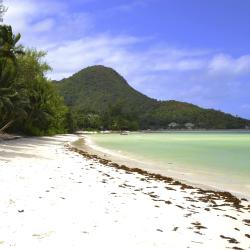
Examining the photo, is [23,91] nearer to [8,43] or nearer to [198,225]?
[8,43]

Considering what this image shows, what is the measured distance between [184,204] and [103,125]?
187m

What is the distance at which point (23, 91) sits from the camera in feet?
172

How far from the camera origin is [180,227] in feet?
27.6

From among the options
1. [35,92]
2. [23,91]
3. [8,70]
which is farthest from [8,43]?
[35,92]

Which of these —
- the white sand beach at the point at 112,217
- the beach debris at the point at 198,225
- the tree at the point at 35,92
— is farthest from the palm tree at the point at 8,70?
the beach debris at the point at 198,225

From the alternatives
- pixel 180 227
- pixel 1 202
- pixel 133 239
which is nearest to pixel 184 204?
pixel 180 227

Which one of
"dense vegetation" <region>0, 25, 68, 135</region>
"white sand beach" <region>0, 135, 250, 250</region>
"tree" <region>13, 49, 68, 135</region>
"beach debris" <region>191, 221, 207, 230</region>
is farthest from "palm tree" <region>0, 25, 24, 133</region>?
"beach debris" <region>191, 221, 207, 230</region>

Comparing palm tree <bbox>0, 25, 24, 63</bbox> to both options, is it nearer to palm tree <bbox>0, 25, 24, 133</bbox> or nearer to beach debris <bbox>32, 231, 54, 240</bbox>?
palm tree <bbox>0, 25, 24, 133</bbox>

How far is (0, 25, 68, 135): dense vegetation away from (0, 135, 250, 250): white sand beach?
110ft

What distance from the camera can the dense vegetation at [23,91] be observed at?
47.2 m

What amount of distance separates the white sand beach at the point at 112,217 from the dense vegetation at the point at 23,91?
33532 millimetres

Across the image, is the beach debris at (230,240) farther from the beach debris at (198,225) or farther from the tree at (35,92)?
the tree at (35,92)

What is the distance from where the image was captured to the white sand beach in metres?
7.14

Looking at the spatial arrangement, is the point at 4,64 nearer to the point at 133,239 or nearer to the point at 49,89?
the point at 49,89
